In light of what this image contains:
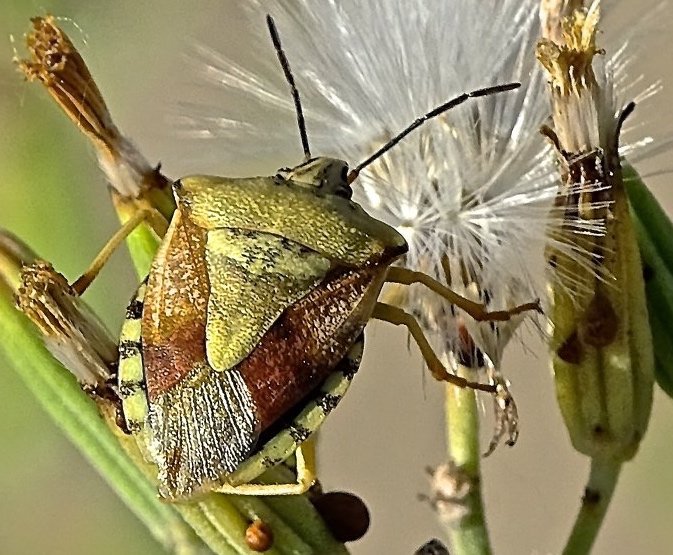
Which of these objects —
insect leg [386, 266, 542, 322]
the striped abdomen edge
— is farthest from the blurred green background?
insect leg [386, 266, 542, 322]

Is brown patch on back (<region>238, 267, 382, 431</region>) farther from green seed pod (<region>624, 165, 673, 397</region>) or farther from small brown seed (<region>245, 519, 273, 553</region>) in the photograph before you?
green seed pod (<region>624, 165, 673, 397</region>)

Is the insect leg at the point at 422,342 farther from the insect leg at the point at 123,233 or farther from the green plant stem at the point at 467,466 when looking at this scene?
the insect leg at the point at 123,233

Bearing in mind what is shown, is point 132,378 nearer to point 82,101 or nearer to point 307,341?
point 307,341

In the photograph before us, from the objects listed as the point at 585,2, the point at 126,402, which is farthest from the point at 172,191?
the point at 585,2

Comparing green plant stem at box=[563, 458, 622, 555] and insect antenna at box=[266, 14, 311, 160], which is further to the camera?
insect antenna at box=[266, 14, 311, 160]

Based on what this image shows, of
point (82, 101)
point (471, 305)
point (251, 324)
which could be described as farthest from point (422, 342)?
point (82, 101)

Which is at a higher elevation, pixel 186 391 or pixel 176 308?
pixel 176 308
